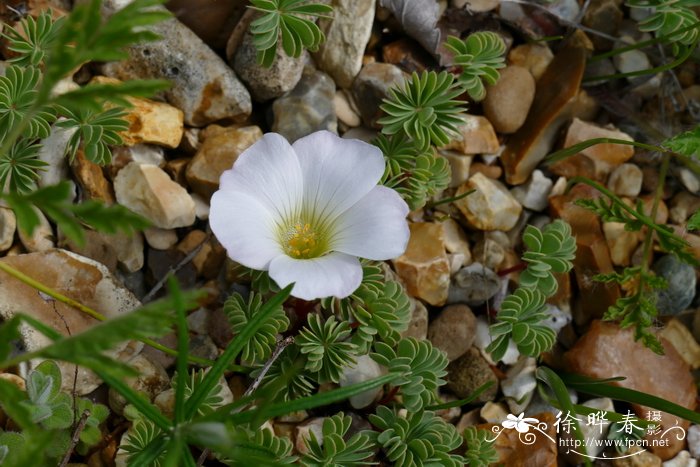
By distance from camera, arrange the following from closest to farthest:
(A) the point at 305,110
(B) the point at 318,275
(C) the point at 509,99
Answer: (B) the point at 318,275 < (A) the point at 305,110 < (C) the point at 509,99

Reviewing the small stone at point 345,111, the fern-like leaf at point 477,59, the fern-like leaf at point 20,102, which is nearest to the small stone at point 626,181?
the fern-like leaf at point 477,59

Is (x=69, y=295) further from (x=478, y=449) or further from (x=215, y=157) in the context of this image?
(x=478, y=449)

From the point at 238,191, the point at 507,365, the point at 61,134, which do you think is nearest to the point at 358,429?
the point at 507,365

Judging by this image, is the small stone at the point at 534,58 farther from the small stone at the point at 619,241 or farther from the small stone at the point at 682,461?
the small stone at the point at 682,461

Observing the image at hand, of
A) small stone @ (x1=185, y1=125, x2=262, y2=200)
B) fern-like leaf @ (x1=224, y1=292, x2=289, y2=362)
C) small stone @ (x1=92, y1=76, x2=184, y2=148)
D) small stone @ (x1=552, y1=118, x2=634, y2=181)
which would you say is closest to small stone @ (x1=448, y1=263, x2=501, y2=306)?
small stone @ (x1=552, y1=118, x2=634, y2=181)

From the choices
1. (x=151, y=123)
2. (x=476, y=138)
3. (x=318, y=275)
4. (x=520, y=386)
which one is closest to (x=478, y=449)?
(x=520, y=386)

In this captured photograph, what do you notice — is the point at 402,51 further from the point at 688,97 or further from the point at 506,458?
the point at 506,458
